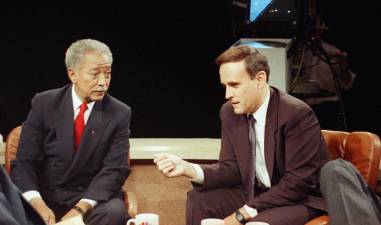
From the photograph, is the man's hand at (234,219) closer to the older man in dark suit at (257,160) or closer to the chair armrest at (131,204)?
the older man in dark suit at (257,160)

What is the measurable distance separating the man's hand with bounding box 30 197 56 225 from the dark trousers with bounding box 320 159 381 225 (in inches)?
51.4

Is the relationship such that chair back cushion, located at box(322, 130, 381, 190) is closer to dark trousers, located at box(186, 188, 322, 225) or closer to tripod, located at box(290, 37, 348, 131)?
dark trousers, located at box(186, 188, 322, 225)

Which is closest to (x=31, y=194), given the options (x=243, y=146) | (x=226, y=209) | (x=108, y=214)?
(x=108, y=214)

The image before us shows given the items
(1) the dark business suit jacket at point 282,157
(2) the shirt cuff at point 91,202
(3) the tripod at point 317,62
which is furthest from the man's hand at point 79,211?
(3) the tripod at point 317,62

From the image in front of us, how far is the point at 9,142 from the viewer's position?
3297mm

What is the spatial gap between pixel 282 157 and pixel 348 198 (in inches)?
20.8

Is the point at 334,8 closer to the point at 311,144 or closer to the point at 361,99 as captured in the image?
the point at 361,99

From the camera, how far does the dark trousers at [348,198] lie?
2541 millimetres

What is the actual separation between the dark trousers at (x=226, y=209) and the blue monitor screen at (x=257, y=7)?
1381mm

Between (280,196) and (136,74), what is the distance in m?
2.98

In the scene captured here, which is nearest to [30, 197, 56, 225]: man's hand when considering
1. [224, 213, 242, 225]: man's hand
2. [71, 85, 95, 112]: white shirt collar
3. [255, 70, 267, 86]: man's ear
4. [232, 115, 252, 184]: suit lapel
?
[71, 85, 95, 112]: white shirt collar

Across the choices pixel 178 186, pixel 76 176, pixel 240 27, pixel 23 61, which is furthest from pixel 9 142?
pixel 23 61

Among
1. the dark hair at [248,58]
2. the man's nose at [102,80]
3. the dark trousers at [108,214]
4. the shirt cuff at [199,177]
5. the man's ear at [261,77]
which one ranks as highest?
the dark hair at [248,58]

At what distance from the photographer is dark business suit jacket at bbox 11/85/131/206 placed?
10.3 feet
